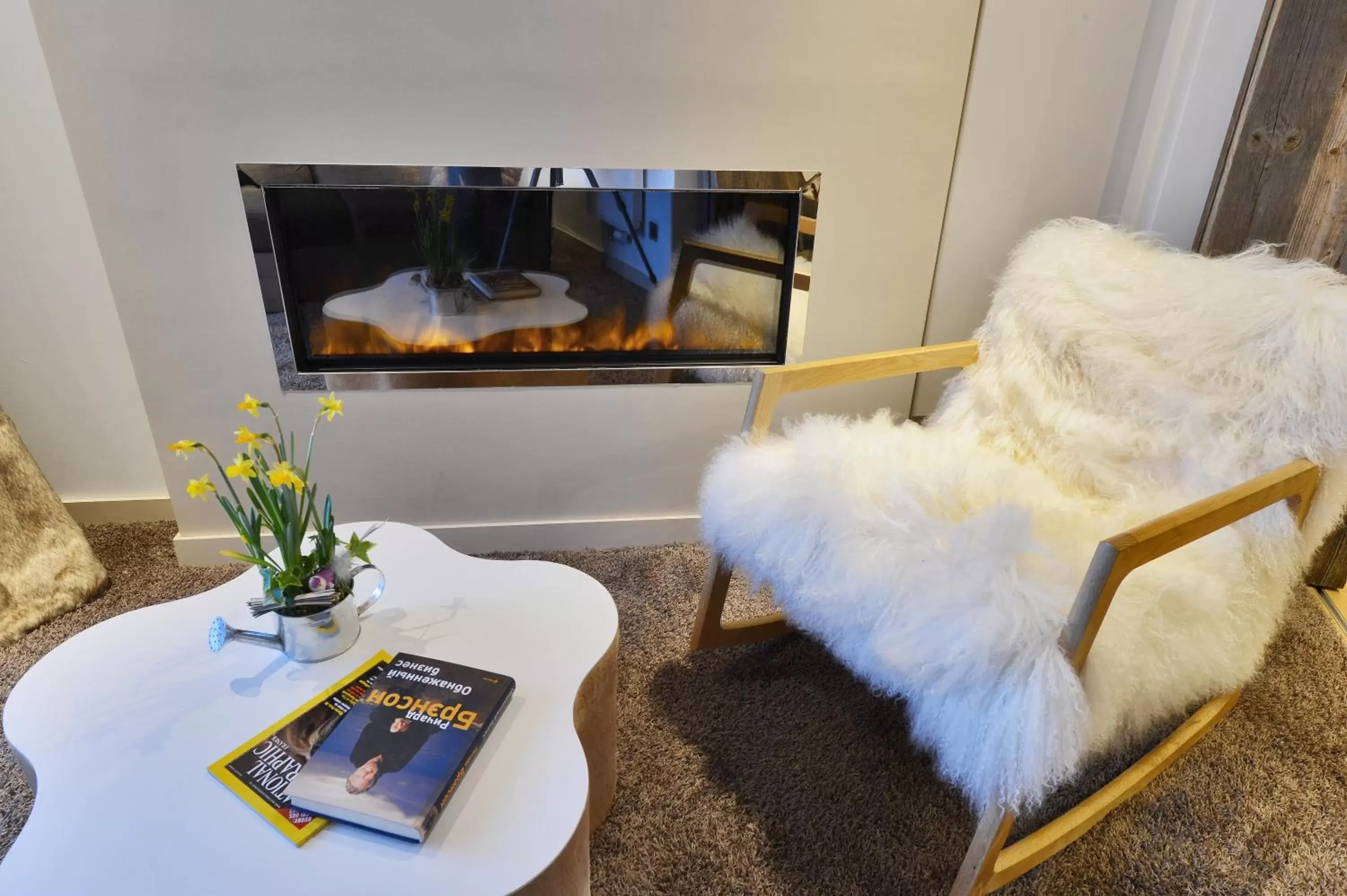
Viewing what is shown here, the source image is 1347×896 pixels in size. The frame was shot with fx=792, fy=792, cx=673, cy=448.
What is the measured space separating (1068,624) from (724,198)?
1.10 meters

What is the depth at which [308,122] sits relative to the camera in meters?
1.48

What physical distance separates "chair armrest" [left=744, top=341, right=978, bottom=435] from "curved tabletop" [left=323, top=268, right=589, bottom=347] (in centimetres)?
56

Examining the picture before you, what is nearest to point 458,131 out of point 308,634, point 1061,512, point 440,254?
point 440,254

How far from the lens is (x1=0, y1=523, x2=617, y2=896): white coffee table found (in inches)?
32.4

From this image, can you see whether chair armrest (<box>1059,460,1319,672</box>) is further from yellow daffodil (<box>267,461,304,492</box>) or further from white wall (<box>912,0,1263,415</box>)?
yellow daffodil (<box>267,461,304,492</box>)

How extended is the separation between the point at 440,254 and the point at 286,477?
2.76ft

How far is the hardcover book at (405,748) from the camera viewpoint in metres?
0.86

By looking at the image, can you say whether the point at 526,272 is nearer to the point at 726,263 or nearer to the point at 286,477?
the point at 726,263

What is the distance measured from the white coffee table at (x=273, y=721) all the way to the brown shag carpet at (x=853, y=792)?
0.15m

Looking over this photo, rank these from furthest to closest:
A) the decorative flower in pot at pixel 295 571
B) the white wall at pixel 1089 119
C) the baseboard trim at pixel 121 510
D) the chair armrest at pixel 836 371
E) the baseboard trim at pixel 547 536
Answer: the baseboard trim at pixel 121 510 → the baseboard trim at pixel 547 536 → the white wall at pixel 1089 119 → the chair armrest at pixel 836 371 → the decorative flower in pot at pixel 295 571

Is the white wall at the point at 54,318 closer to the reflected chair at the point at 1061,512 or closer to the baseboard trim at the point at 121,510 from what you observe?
the baseboard trim at the point at 121,510

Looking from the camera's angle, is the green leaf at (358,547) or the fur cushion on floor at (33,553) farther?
the fur cushion on floor at (33,553)

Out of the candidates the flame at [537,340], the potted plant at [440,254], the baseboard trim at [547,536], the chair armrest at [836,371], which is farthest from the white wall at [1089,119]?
the potted plant at [440,254]

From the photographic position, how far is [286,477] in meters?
0.97
